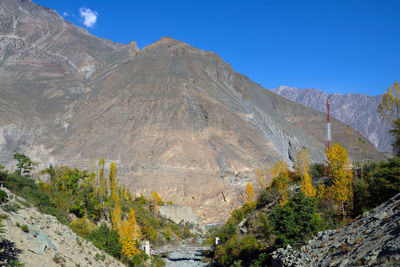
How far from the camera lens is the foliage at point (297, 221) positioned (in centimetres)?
1866

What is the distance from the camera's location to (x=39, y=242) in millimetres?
14203

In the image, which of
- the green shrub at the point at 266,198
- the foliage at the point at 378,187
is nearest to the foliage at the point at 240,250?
the green shrub at the point at 266,198

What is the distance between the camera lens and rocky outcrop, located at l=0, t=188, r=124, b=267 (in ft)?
41.8

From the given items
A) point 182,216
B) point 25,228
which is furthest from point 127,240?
point 182,216

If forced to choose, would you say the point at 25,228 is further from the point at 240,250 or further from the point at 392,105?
the point at 392,105

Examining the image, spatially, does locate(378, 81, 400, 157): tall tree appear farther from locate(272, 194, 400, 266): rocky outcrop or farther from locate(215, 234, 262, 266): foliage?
locate(215, 234, 262, 266): foliage

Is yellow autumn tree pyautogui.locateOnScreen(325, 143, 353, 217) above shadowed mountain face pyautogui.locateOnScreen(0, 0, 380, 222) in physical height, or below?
below

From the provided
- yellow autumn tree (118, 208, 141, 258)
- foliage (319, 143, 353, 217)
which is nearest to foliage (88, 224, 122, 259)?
yellow autumn tree (118, 208, 141, 258)

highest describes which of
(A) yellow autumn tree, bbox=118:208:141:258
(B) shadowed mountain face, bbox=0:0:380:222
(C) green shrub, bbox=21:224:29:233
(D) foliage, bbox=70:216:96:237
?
(B) shadowed mountain face, bbox=0:0:380:222

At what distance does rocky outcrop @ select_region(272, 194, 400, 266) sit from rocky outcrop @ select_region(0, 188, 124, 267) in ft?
33.4

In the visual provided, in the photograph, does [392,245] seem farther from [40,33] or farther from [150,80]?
[40,33]

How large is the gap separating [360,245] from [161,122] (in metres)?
74.8

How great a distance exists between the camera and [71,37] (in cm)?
16300

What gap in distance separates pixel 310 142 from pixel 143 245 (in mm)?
76727
